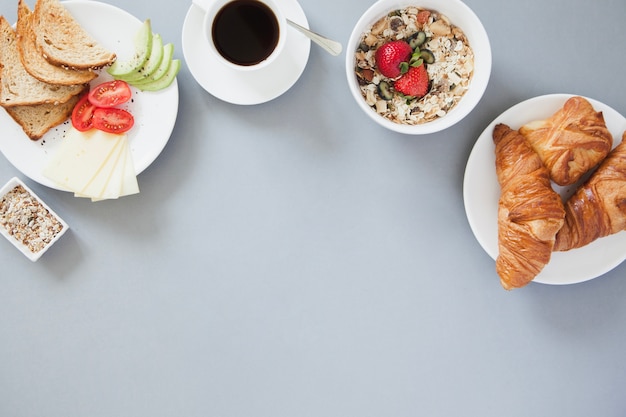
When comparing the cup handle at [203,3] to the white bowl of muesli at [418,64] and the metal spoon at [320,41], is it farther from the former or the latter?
the white bowl of muesli at [418,64]

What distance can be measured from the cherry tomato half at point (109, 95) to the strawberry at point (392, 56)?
66 centimetres

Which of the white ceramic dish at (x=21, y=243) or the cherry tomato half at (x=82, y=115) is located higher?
the cherry tomato half at (x=82, y=115)

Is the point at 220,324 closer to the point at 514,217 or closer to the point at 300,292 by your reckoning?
the point at 300,292

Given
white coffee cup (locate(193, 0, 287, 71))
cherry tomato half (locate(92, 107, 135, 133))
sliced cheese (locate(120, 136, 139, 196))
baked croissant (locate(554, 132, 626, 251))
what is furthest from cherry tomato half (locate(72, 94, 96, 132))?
baked croissant (locate(554, 132, 626, 251))

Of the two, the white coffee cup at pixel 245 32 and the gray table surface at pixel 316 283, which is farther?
the gray table surface at pixel 316 283

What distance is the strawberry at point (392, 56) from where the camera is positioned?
1.19 meters

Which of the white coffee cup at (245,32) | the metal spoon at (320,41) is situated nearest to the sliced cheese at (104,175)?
the white coffee cup at (245,32)

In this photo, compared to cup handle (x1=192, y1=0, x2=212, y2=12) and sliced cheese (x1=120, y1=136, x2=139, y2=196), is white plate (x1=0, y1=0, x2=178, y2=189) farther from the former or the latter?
cup handle (x1=192, y1=0, x2=212, y2=12)

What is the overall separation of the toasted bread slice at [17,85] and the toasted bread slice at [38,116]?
0.03m

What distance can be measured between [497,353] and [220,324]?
813 mm

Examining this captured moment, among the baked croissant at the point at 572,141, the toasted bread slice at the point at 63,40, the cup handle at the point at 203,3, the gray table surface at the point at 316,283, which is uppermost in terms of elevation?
the cup handle at the point at 203,3

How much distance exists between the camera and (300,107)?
1382 mm

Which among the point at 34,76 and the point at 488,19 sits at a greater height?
the point at 488,19

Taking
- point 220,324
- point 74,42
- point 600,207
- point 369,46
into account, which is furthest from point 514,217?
point 74,42
